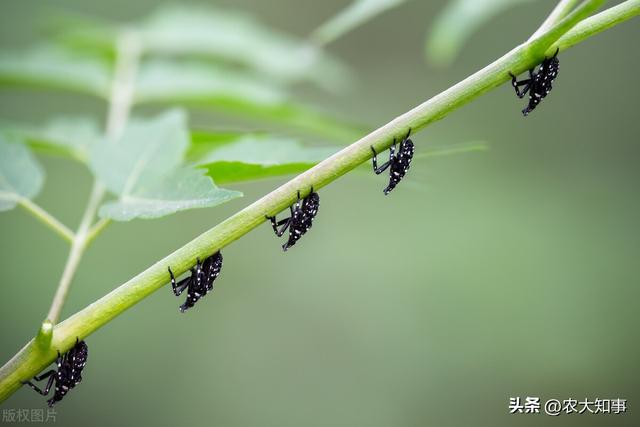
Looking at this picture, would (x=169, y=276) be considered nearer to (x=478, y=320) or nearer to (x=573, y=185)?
(x=478, y=320)

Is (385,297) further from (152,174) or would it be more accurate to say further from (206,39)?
(152,174)

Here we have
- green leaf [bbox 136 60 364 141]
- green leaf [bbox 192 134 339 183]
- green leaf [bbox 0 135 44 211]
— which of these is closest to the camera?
green leaf [bbox 192 134 339 183]

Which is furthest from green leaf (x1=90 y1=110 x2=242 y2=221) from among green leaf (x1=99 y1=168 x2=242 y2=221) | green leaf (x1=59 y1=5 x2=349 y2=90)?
green leaf (x1=59 y1=5 x2=349 y2=90)

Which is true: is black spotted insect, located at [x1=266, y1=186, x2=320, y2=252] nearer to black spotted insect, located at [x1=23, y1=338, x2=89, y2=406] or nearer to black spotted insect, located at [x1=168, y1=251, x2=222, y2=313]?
black spotted insect, located at [x1=168, y1=251, x2=222, y2=313]

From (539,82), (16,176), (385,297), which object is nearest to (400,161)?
(539,82)

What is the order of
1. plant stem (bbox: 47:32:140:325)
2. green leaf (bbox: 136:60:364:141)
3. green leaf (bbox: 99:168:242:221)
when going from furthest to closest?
green leaf (bbox: 136:60:364:141) < plant stem (bbox: 47:32:140:325) < green leaf (bbox: 99:168:242:221)

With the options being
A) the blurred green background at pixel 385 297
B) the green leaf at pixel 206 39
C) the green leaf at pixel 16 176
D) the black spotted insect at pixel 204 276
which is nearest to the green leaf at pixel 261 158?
the black spotted insect at pixel 204 276
